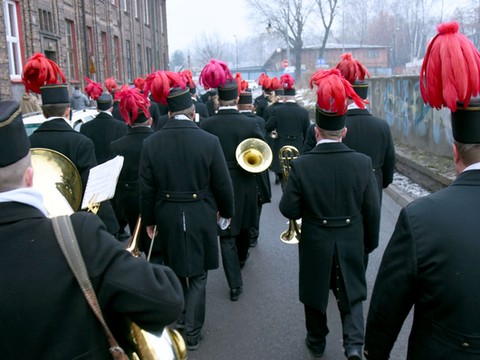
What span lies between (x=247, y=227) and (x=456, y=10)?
7671cm

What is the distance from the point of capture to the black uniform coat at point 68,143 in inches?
185

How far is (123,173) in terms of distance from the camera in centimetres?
585

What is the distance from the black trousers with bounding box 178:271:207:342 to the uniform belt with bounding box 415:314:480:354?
2.63 metres

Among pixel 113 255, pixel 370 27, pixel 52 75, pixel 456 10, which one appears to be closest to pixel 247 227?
pixel 52 75

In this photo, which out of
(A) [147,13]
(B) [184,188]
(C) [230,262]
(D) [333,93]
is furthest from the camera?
(A) [147,13]

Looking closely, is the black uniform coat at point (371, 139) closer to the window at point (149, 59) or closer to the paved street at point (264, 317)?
the paved street at point (264, 317)

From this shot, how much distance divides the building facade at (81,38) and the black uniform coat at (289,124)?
872cm

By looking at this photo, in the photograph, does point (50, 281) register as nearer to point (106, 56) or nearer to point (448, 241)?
point (448, 241)

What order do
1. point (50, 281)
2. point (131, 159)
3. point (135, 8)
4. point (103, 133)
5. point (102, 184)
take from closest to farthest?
1. point (50, 281)
2. point (102, 184)
3. point (131, 159)
4. point (103, 133)
5. point (135, 8)

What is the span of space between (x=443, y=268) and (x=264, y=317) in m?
3.14

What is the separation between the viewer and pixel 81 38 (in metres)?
22.3

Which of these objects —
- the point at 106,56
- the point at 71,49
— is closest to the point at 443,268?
the point at 71,49

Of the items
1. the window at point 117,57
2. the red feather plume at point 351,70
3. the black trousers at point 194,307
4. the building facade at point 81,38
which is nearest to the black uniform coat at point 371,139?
the red feather plume at point 351,70

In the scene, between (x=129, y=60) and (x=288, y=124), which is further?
(x=129, y=60)
